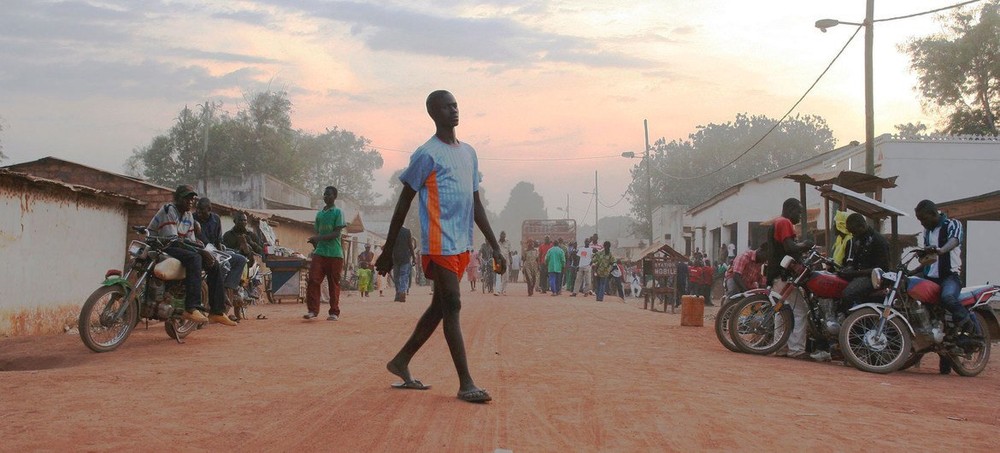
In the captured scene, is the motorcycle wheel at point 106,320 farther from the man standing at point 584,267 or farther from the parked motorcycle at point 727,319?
the man standing at point 584,267

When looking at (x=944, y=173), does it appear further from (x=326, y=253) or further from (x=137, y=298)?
(x=137, y=298)

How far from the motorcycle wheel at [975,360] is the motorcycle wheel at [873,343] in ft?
1.78

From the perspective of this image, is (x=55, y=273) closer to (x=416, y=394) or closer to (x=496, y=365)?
(x=496, y=365)

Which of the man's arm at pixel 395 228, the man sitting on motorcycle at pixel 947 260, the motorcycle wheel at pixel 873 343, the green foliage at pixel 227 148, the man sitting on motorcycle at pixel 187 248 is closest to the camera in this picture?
the man's arm at pixel 395 228

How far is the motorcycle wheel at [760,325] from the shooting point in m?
9.58

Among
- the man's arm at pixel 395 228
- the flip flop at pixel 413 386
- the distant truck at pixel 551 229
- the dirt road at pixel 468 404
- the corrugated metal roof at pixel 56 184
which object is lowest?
the dirt road at pixel 468 404

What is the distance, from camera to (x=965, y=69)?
3697cm

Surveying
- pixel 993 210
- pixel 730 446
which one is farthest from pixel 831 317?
pixel 993 210

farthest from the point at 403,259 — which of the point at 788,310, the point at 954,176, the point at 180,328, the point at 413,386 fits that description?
the point at 954,176

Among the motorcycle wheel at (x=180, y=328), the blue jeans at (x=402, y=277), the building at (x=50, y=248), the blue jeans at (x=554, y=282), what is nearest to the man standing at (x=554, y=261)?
the blue jeans at (x=554, y=282)

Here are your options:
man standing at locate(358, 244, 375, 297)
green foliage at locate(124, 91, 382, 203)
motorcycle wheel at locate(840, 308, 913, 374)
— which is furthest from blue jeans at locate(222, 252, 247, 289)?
green foliage at locate(124, 91, 382, 203)

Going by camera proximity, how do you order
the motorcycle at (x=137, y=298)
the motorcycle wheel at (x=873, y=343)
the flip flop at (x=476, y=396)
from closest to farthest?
the flip flop at (x=476, y=396) < the motorcycle at (x=137, y=298) < the motorcycle wheel at (x=873, y=343)

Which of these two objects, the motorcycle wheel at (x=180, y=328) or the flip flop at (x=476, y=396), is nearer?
the flip flop at (x=476, y=396)

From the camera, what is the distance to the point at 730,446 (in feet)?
14.3
